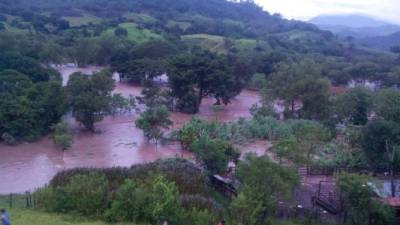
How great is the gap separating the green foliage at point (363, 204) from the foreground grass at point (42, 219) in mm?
7942

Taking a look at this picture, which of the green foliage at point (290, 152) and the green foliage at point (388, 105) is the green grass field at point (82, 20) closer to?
the green foliage at point (388, 105)

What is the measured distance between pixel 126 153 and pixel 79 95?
195 inches

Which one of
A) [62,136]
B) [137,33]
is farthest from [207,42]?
[62,136]

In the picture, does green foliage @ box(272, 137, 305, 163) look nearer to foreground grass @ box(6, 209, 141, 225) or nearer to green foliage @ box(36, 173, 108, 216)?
green foliage @ box(36, 173, 108, 216)

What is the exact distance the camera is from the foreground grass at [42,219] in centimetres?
1477

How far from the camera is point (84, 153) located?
27.1m

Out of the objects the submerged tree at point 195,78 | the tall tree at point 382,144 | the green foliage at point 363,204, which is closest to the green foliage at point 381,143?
the tall tree at point 382,144

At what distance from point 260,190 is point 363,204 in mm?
3428

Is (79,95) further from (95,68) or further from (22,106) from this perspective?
(95,68)

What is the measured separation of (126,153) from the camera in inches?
1089

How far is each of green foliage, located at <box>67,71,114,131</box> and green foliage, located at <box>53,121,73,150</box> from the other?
1.78 m

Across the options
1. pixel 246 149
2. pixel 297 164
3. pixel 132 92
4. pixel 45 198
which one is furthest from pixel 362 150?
pixel 132 92

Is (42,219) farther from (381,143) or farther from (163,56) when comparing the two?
(163,56)

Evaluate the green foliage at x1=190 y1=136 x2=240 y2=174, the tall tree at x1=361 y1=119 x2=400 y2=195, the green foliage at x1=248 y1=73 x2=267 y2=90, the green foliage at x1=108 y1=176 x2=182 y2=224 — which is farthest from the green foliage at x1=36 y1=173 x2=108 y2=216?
the green foliage at x1=248 y1=73 x2=267 y2=90
